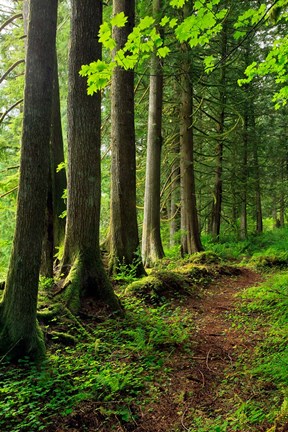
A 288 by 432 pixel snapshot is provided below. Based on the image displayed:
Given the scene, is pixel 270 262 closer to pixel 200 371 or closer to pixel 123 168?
pixel 123 168

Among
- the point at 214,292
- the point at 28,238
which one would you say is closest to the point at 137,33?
the point at 28,238

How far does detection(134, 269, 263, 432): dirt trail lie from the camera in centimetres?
335

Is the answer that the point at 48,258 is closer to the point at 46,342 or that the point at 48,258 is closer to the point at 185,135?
the point at 46,342

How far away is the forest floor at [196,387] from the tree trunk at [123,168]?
86.2 inches

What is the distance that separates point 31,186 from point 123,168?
4.21 metres

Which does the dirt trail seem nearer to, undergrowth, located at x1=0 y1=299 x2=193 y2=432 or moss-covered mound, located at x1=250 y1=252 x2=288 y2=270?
undergrowth, located at x1=0 y1=299 x2=193 y2=432

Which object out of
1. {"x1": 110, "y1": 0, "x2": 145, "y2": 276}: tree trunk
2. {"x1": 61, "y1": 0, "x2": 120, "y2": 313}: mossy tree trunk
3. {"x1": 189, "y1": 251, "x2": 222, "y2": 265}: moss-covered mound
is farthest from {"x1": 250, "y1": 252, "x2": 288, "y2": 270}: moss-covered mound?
{"x1": 61, "y1": 0, "x2": 120, "y2": 313}: mossy tree trunk

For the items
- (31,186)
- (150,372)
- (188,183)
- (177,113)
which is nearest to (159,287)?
(150,372)

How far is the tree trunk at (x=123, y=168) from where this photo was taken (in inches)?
305

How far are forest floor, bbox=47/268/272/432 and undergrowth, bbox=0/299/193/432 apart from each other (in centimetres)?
10

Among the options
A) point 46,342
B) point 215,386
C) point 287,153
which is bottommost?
point 215,386

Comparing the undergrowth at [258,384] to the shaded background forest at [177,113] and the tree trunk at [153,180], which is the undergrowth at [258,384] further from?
the shaded background forest at [177,113]

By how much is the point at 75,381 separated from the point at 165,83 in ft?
36.4

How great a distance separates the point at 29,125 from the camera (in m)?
3.93
